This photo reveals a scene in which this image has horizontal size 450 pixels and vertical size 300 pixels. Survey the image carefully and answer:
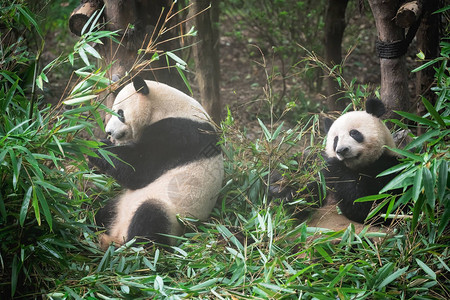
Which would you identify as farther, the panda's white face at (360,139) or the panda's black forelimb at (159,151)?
the panda's black forelimb at (159,151)

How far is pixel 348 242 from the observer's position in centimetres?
243

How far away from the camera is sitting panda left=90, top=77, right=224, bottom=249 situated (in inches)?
111

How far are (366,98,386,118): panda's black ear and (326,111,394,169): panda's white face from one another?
0.07 feet

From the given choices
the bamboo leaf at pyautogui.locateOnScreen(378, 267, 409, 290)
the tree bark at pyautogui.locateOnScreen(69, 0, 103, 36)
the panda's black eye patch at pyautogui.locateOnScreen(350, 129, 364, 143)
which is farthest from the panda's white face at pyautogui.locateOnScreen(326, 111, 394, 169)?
the tree bark at pyautogui.locateOnScreen(69, 0, 103, 36)

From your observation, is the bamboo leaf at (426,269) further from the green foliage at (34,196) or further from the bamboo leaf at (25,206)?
the bamboo leaf at (25,206)

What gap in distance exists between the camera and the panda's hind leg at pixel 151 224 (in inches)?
107

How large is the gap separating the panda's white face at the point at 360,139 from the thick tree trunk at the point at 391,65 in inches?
25.0

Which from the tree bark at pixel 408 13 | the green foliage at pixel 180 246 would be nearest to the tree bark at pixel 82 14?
the green foliage at pixel 180 246

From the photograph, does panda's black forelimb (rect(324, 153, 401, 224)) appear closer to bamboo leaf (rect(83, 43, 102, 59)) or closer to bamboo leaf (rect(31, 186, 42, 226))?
bamboo leaf (rect(83, 43, 102, 59))

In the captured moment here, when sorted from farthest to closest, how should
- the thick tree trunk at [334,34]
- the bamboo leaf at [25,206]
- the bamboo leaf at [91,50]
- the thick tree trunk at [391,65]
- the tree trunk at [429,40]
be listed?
the thick tree trunk at [334,34] → the tree trunk at [429,40] → the thick tree trunk at [391,65] → the bamboo leaf at [91,50] → the bamboo leaf at [25,206]

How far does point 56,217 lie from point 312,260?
1214 millimetres

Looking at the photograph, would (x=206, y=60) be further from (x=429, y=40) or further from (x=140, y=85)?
(x=429, y=40)

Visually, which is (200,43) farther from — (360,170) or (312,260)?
(312,260)

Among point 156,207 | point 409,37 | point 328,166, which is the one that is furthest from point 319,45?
point 156,207
